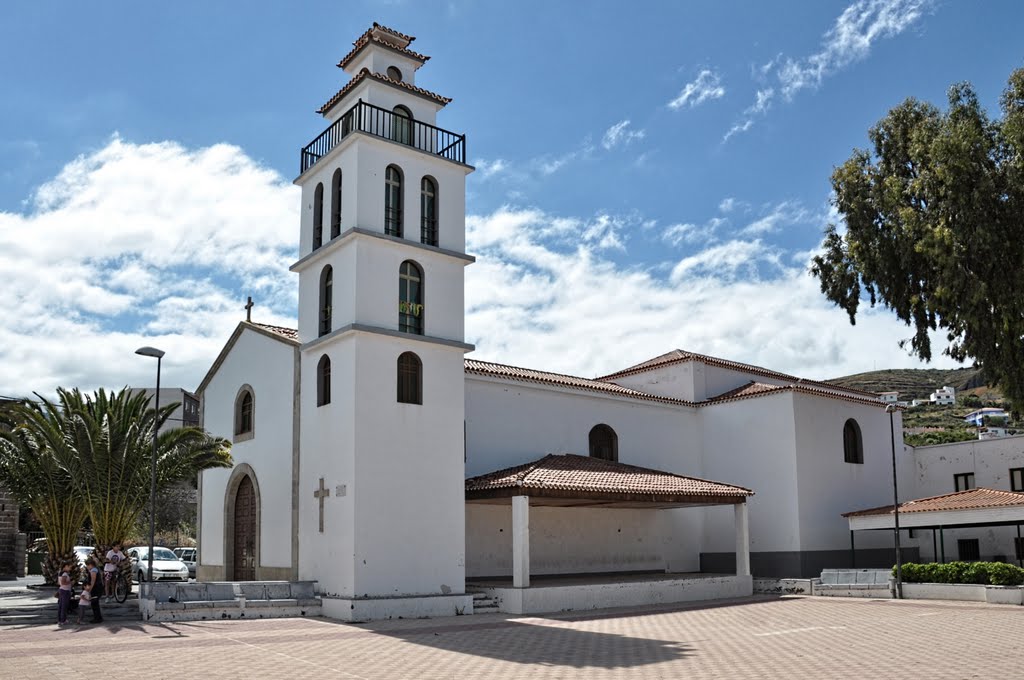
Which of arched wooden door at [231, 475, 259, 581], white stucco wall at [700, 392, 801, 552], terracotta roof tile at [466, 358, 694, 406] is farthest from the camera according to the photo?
white stucco wall at [700, 392, 801, 552]

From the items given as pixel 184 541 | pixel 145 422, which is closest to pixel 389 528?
pixel 145 422

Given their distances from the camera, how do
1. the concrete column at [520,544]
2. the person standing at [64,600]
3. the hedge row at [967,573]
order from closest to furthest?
the person standing at [64,600] < the concrete column at [520,544] < the hedge row at [967,573]

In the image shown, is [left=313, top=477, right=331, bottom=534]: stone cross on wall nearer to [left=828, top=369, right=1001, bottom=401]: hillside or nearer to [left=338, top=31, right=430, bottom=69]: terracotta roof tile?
[left=338, top=31, right=430, bottom=69]: terracotta roof tile

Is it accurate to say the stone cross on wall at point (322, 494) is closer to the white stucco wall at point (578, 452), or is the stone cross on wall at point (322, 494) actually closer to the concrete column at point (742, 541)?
the white stucco wall at point (578, 452)

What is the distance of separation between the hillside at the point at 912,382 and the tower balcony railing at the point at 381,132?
3329 inches

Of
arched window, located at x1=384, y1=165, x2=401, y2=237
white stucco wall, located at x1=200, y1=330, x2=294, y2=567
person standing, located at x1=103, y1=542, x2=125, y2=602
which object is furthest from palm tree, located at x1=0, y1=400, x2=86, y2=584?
arched window, located at x1=384, y1=165, x2=401, y2=237

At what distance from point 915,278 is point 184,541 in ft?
139

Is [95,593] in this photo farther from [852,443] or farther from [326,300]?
[852,443]

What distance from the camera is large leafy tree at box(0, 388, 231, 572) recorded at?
67.9ft

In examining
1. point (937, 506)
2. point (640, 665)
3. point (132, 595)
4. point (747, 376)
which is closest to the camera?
point (640, 665)

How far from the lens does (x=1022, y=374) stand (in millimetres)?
22969

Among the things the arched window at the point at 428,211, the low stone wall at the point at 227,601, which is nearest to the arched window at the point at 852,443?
the arched window at the point at 428,211

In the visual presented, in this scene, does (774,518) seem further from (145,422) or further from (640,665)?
(145,422)

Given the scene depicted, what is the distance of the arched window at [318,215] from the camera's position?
22.2 metres
